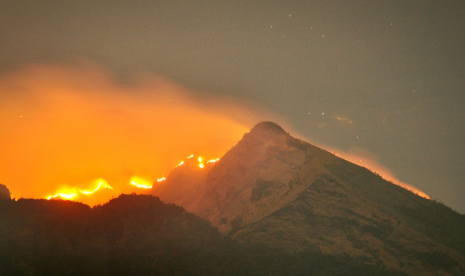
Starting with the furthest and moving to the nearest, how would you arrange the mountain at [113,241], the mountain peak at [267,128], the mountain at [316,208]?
1. the mountain peak at [267,128]
2. the mountain at [316,208]
3. the mountain at [113,241]

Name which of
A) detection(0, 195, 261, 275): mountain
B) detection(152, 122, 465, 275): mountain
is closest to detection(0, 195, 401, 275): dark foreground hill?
detection(0, 195, 261, 275): mountain

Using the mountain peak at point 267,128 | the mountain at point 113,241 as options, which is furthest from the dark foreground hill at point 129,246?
the mountain peak at point 267,128

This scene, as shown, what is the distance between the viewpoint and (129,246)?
4003 cm

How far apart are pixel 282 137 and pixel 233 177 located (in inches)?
470

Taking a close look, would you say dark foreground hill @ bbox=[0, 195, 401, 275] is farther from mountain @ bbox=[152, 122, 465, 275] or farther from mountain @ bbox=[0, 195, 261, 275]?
mountain @ bbox=[152, 122, 465, 275]

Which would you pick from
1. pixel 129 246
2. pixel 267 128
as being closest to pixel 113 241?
pixel 129 246

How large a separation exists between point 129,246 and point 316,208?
2758 centimetres

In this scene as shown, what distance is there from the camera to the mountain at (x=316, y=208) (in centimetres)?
5169

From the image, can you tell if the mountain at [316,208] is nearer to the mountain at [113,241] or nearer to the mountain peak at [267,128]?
the mountain peak at [267,128]

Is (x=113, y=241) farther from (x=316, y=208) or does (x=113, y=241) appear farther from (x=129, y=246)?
(x=316, y=208)

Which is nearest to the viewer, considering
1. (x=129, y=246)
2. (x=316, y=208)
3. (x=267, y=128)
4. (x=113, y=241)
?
(x=129, y=246)

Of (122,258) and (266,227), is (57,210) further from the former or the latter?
(266,227)

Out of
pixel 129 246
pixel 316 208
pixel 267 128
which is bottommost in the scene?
pixel 129 246

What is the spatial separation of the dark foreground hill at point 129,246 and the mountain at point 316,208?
3.65 metres
